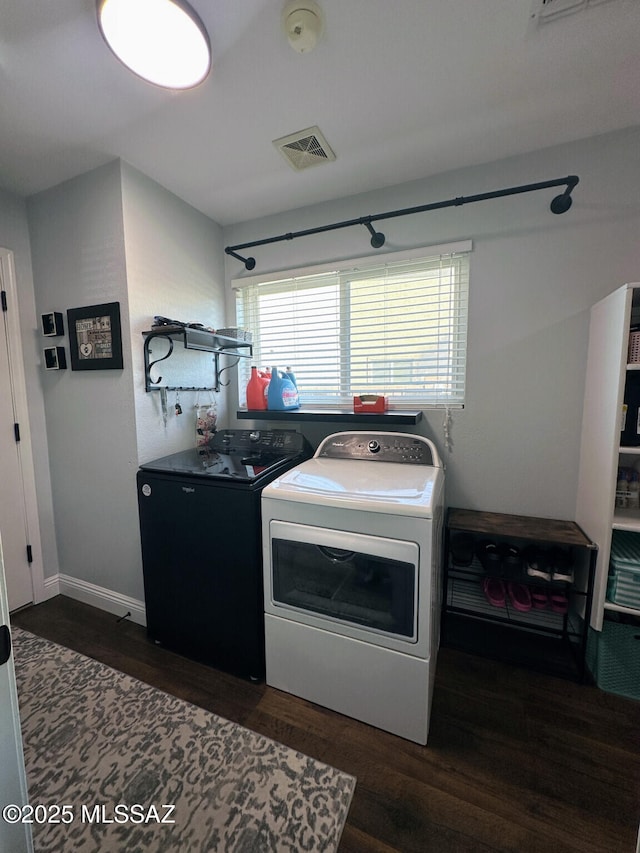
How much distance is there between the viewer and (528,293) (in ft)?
5.70

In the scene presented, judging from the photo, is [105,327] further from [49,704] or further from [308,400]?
[49,704]

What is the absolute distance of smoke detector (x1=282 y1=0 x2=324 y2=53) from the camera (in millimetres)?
1008

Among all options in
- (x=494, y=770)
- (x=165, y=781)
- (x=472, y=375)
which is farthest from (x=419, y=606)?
(x=472, y=375)

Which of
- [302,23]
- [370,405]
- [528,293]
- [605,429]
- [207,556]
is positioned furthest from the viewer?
[370,405]

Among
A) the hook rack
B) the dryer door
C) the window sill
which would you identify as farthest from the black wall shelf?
the dryer door

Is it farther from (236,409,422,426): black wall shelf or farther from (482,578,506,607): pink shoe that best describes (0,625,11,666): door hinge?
(482,578,506,607): pink shoe

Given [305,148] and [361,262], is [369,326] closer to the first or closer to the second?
[361,262]

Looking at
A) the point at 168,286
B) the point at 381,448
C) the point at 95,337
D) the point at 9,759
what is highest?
the point at 168,286

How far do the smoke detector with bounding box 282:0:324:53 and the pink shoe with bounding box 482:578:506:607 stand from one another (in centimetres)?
246

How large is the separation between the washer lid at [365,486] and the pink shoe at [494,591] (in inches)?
30.8

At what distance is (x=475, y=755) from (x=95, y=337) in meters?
2.61

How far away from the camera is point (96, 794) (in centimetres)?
115

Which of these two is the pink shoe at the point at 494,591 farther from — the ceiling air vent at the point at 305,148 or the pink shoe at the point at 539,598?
the ceiling air vent at the point at 305,148

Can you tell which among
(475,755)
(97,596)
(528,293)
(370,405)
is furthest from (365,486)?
(97,596)
